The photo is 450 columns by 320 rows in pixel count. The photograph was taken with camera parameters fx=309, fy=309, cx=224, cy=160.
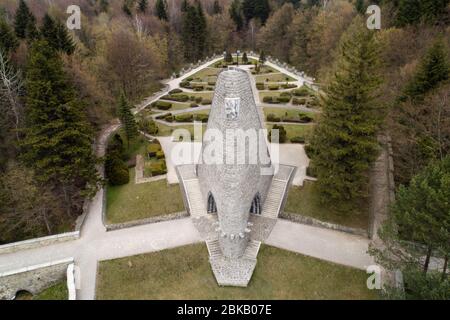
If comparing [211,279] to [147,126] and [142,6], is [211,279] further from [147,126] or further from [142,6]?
[142,6]

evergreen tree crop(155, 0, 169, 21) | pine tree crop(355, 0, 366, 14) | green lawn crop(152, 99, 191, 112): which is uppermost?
evergreen tree crop(155, 0, 169, 21)

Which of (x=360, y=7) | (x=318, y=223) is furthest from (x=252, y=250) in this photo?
(x=360, y=7)

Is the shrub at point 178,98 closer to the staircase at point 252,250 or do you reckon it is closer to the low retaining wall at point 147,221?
the low retaining wall at point 147,221

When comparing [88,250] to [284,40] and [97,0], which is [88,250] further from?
[97,0]

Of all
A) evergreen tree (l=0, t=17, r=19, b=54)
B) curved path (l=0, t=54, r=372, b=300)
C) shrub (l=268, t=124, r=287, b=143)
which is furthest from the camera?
shrub (l=268, t=124, r=287, b=143)

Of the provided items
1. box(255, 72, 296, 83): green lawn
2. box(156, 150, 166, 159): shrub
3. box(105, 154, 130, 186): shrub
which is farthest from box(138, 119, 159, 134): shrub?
box(255, 72, 296, 83): green lawn

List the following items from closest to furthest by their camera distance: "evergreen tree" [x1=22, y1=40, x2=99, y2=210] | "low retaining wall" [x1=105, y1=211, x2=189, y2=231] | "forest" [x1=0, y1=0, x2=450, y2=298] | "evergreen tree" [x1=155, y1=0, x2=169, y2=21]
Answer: "forest" [x1=0, y1=0, x2=450, y2=298], "evergreen tree" [x1=22, y1=40, x2=99, y2=210], "low retaining wall" [x1=105, y1=211, x2=189, y2=231], "evergreen tree" [x1=155, y1=0, x2=169, y2=21]

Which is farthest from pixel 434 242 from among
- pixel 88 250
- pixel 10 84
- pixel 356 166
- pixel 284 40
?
pixel 284 40

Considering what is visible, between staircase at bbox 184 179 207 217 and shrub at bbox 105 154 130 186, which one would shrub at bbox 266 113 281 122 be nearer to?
staircase at bbox 184 179 207 217
